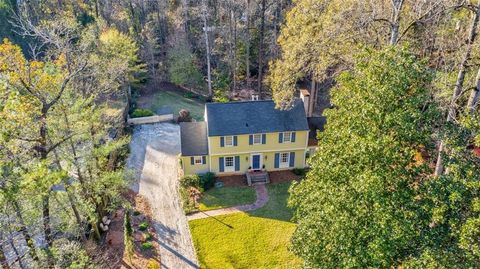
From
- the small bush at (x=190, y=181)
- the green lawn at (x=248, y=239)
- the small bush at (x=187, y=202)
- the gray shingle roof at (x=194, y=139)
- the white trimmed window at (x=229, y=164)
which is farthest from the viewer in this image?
the white trimmed window at (x=229, y=164)

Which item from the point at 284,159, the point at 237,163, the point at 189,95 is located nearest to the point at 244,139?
the point at 237,163

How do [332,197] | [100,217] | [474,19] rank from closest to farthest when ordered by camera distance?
[332,197], [474,19], [100,217]

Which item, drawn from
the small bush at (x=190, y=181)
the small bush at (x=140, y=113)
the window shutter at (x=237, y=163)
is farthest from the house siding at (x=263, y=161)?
the small bush at (x=140, y=113)

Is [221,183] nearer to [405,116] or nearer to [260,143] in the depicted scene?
[260,143]

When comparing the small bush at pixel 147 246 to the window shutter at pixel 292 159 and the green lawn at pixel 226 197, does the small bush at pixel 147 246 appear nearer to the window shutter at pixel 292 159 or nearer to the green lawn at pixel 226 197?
the green lawn at pixel 226 197

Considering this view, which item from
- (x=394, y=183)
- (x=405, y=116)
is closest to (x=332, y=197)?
(x=394, y=183)

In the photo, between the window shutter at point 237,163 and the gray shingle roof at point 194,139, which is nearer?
the gray shingle roof at point 194,139

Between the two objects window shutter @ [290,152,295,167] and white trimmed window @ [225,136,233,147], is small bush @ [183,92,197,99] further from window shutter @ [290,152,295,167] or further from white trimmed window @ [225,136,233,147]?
window shutter @ [290,152,295,167]
